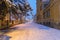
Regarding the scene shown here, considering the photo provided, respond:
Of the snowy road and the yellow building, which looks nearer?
the snowy road

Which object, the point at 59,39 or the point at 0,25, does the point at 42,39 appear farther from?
the point at 0,25

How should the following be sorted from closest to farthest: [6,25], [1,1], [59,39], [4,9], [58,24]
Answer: [59,39] → [1,1] → [4,9] → [58,24] → [6,25]

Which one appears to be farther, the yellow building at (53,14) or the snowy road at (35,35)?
the yellow building at (53,14)

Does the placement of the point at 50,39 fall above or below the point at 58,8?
below

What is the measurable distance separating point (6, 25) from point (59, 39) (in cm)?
624

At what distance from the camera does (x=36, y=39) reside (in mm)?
5250

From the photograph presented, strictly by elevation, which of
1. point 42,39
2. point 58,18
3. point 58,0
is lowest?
point 42,39

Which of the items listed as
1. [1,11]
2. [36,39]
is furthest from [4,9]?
[36,39]

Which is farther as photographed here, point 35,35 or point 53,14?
point 53,14

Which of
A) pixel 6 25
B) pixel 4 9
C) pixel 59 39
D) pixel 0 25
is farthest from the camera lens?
pixel 6 25

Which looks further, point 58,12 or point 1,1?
point 58,12

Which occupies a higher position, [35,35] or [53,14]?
[53,14]

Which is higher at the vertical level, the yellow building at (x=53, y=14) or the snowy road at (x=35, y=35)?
the yellow building at (x=53, y=14)

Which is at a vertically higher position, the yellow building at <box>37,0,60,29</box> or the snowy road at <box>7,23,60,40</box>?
the yellow building at <box>37,0,60,29</box>
